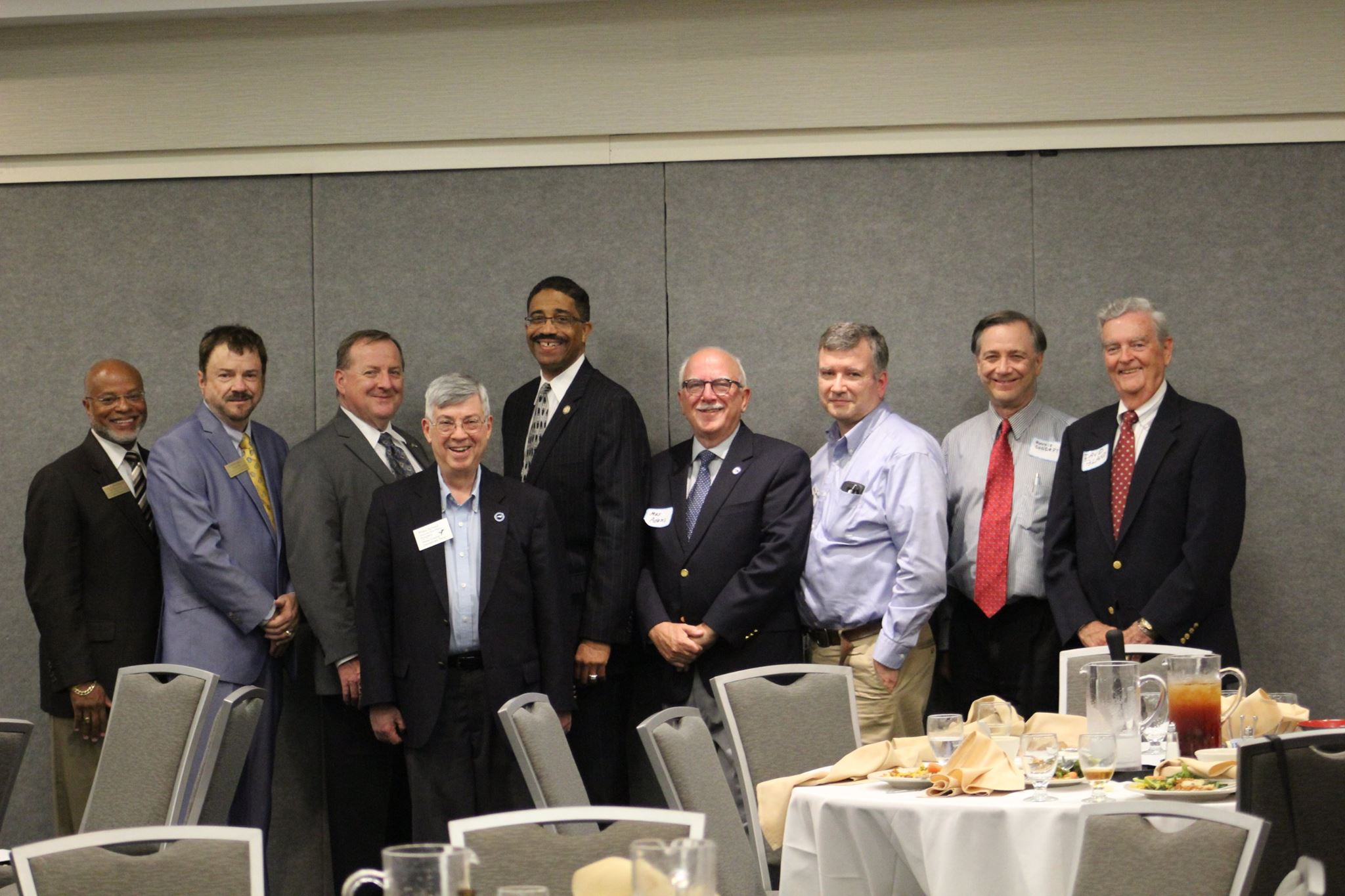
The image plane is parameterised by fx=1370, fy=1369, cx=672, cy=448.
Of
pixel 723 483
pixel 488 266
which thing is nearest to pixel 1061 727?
pixel 723 483

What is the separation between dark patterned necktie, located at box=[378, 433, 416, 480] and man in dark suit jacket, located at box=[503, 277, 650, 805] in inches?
16.6

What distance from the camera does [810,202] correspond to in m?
5.74

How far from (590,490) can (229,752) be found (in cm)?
172

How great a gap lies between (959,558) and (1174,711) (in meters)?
1.80

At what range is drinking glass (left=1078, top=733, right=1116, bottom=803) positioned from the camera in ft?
9.84

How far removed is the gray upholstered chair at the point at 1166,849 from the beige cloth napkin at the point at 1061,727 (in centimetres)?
111

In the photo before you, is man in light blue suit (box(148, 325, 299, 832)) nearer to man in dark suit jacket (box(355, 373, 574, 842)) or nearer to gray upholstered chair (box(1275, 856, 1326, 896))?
man in dark suit jacket (box(355, 373, 574, 842))

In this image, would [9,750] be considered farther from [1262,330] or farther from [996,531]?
[1262,330]

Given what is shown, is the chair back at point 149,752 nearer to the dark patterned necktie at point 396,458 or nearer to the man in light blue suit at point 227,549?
the man in light blue suit at point 227,549

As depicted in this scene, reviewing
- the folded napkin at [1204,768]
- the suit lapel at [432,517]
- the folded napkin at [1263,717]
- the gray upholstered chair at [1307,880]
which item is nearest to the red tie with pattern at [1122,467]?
the folded napkin at [1263,717]

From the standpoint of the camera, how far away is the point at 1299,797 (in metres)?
2.61

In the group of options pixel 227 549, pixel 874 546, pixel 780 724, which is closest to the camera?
pixel 780 724

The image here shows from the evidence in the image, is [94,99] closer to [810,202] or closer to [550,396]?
[550,396]

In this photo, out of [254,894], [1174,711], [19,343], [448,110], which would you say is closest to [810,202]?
[448,110]
